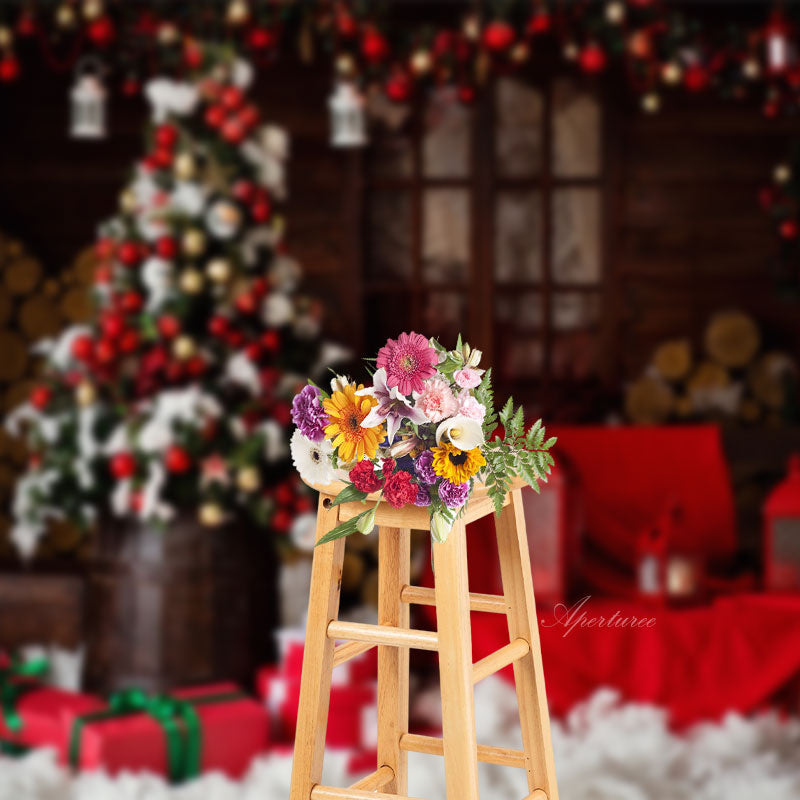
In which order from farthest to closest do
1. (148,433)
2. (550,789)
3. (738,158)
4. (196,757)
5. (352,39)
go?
(738,158)
(352,39)
(148,433)
(196,757)
(550,789)

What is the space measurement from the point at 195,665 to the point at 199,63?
189 cm

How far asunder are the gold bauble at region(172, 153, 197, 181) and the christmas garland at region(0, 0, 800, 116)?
2.14 feet

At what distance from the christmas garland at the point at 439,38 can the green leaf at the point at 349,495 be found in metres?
2.83

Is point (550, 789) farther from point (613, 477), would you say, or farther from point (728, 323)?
point (728, 323)

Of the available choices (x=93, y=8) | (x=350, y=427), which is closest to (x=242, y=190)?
(x=93, y=8)

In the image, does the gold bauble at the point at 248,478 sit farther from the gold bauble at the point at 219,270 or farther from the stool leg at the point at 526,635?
the stool leg at the point at 526,635

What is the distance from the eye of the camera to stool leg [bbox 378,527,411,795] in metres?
1.61

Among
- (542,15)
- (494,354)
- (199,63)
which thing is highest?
(542,15)

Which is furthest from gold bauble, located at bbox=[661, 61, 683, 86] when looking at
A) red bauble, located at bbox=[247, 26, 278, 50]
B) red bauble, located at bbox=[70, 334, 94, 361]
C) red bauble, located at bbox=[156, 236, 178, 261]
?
red bauble, located at bbox=[70, 334, 94, 361]

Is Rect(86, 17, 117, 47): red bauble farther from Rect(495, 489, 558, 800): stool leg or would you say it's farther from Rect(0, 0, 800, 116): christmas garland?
Rect(495, 489, 558, 800): stool leg

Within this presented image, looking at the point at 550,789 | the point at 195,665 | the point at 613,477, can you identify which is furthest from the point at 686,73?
the point at 550,789

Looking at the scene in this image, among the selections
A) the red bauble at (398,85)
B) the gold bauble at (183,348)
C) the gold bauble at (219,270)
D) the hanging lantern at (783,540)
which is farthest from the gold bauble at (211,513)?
the red bauble at (398,85)

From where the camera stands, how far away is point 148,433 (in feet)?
10.7

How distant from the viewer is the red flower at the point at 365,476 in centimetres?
141
